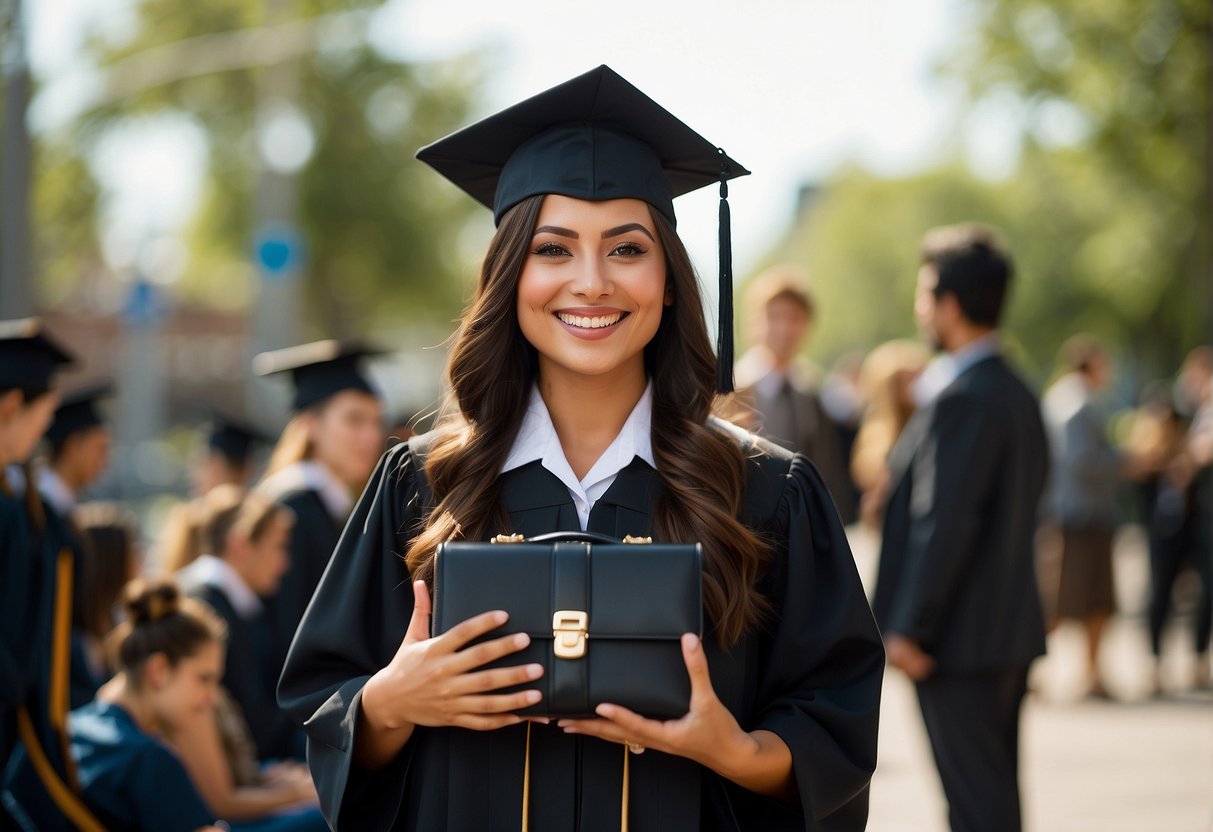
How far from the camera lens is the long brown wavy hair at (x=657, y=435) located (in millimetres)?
2455

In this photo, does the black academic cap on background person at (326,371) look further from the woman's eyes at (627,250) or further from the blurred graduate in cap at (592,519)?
the woman's eyes at (627,250)

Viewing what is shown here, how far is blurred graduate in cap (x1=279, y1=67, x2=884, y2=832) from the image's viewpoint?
7.88ft

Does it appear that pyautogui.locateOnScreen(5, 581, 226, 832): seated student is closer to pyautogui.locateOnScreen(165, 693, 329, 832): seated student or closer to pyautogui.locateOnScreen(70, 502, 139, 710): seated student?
pyautogui.locateOnScreen(165, 693, 329, 832): seated student

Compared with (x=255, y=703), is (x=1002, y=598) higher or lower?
higher

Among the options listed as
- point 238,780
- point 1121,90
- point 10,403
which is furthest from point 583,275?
point 1121,90

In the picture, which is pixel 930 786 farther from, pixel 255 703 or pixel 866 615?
pixel 866 615

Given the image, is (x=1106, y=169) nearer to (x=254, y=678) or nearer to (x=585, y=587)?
(x=254, y=678)

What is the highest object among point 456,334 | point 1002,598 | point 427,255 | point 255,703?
point 427,255

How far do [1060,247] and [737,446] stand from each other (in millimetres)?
29378

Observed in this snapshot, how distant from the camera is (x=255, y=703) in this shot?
568 centimetres

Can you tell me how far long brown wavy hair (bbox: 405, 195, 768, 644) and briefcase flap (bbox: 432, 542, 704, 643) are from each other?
0.61ft

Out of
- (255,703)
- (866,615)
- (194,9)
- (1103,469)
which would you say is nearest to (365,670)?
(866,615)

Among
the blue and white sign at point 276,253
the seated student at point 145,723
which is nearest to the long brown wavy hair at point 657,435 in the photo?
the seated student at point 145,723

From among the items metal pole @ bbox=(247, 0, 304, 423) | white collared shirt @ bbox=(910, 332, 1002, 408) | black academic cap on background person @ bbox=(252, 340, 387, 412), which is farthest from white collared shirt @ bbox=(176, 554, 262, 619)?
metal pole @ bbox=(247, 0, 304, 423)
